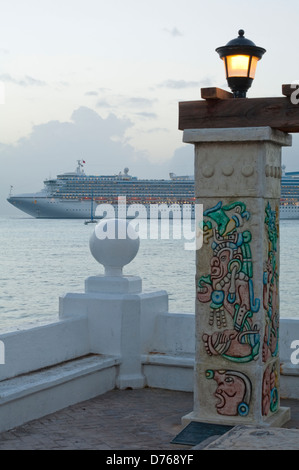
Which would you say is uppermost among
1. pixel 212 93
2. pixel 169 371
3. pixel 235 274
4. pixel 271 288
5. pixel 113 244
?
pixel 212 93

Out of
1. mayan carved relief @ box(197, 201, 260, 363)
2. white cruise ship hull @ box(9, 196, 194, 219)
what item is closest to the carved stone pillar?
mayan carved relief @ box(197, 201, 260, 363)

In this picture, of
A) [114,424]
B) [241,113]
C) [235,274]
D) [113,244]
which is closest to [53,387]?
[114,424]

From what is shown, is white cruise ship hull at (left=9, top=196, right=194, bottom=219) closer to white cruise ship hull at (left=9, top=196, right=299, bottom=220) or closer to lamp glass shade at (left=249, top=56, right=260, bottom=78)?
white cruise ship hull at (left=9, top=196, right=299, bottom=220)

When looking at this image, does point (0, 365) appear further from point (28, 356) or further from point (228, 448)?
point (228, 448)

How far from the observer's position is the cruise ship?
333 ft

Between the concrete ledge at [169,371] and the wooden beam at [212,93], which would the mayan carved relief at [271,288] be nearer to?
the wooden beam at [212,93]

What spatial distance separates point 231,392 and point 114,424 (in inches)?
32.0

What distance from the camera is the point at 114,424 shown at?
493 cm

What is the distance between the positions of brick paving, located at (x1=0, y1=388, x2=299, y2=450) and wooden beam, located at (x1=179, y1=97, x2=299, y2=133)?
1990 mm

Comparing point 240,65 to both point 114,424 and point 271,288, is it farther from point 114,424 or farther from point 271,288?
point 114,424

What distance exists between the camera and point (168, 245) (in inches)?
2876

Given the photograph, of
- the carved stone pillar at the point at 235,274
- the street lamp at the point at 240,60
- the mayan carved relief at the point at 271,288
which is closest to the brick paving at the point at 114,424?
the carved stone pillar at the point at 235,274

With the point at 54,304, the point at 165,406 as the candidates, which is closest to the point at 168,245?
the point at 54,304

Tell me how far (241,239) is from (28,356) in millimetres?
1737
